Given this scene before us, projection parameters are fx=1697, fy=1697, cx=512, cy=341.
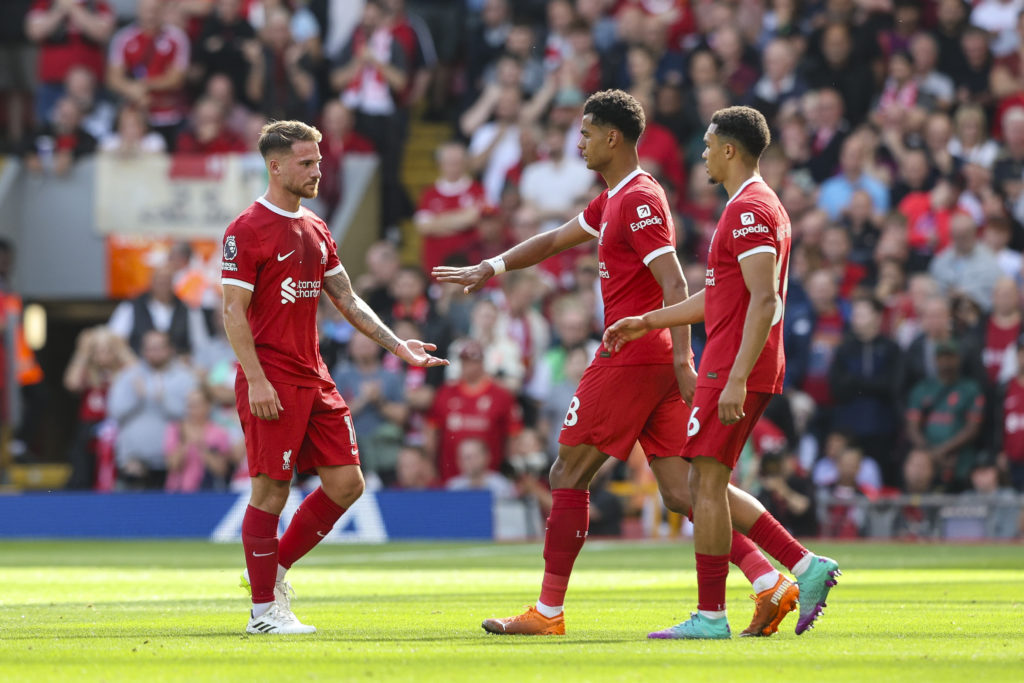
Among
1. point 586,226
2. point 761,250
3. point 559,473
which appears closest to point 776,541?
point 559,473

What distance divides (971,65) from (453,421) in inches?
296

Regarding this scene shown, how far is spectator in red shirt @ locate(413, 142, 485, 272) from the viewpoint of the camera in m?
20.2

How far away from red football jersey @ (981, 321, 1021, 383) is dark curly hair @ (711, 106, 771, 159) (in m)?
10.0

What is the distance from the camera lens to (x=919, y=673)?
246 inches

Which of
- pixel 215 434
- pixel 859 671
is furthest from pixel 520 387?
pixel 859 671

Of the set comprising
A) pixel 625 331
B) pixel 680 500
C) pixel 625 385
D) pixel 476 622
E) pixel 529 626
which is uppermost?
pixel 625 331

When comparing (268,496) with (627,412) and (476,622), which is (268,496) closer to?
(476,622)

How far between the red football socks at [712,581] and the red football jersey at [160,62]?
647 inches

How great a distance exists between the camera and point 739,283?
25.0 feet

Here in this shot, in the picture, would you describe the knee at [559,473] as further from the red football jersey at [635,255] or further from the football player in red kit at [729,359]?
the football player in red kit at [729,359]

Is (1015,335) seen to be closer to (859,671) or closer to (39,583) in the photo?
(39,583)

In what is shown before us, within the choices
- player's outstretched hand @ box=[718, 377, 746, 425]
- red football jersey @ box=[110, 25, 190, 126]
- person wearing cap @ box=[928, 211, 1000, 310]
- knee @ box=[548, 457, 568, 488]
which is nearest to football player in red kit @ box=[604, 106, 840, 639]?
player's outstretched hand @ box=[718, 377, 746, 425]

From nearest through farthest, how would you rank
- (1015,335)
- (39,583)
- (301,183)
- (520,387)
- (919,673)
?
(919,673), (301,183), (39,583), (1015,335), (520,387)

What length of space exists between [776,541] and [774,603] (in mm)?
325
